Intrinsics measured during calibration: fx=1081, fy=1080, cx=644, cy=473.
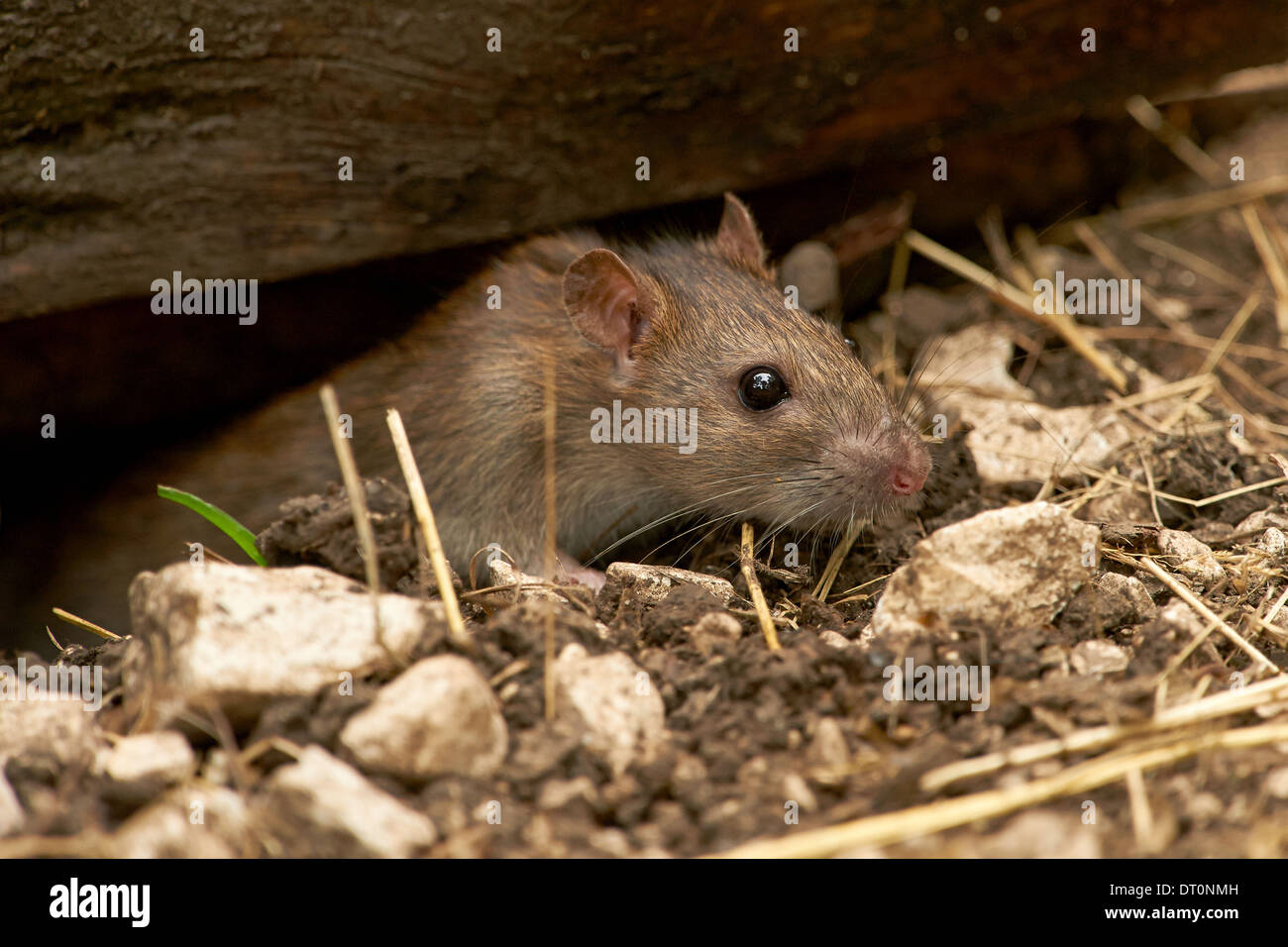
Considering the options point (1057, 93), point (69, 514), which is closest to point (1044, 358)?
point (1057, 93)

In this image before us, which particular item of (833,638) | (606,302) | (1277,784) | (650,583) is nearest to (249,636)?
(650,583)

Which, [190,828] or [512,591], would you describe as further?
[512,591]

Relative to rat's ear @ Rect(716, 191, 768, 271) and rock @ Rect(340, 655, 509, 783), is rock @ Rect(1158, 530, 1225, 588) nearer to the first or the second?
rat's ear @ Rect(716, 191, 768, 271)

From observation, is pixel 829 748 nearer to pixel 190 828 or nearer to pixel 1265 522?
pixel 190 828

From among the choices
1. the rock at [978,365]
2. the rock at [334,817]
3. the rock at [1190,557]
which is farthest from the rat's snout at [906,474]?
the rock at [334,817]

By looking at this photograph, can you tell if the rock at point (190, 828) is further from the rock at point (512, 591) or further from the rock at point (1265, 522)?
the rock at point (1265, 522)

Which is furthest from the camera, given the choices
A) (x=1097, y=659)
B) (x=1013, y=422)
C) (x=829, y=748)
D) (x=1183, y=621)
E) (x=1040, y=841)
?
(x=1013, y=422)
